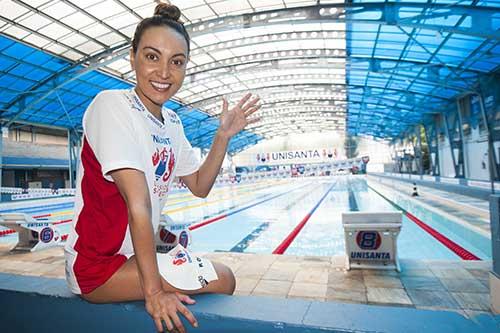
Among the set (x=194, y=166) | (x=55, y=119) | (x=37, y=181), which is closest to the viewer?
(x=194, y=166)

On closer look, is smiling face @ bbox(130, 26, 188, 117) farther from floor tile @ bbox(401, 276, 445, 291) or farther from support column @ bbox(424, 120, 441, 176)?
support column @ bbox(424, 120, 441, 176)

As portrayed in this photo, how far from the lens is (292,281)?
393cm

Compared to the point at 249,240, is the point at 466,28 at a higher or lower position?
higher

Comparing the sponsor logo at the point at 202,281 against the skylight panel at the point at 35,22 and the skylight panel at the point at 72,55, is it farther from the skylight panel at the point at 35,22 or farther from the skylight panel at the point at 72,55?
the skylight panel at the point at 72,55

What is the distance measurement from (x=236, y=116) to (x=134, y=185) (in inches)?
34.3

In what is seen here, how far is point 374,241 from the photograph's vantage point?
4195 mm

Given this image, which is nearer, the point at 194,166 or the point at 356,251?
the point at 194,166

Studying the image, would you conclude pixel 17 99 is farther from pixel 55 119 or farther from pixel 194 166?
pixel 194 166

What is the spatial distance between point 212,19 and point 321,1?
3927 mm

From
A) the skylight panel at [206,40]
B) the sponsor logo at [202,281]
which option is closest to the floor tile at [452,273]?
the sponsor logo at [202,281]

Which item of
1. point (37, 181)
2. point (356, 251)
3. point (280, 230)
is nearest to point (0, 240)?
point (280, 230)

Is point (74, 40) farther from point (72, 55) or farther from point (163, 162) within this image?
point (163, 162)

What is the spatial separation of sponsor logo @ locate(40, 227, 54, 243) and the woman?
18.5 feet

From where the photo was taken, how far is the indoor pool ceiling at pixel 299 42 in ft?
33.4
